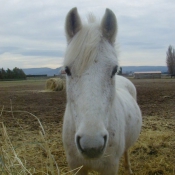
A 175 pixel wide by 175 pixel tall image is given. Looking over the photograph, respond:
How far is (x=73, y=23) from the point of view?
115 inches

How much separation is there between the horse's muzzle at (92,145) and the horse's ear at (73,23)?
1.34m

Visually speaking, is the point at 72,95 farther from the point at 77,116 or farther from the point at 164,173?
the point at 164,173

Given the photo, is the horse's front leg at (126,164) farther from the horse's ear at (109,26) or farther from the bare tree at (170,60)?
the bare tree at (170,60)

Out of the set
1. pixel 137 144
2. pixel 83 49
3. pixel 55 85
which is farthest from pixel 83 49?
pixel 55 85

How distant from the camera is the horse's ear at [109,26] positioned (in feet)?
9.43

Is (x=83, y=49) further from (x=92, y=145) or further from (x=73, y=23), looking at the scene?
(x=92, y=145)

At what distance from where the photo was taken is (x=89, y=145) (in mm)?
2127

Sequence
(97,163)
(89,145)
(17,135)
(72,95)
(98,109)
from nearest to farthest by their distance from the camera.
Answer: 1. (89,145)
2. (98,109)
3. (72,95)
4. (97,163)
5. (17,135)

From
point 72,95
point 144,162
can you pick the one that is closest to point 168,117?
point 144,162

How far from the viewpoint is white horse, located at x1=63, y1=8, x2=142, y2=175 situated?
2209mm

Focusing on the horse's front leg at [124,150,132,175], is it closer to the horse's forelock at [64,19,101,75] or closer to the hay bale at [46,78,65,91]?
the horse's forelock at [64,19,101,75]

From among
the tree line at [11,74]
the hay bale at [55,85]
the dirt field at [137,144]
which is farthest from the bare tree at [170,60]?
the dirt field at [137,144]

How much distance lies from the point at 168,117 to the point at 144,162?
3.79 m

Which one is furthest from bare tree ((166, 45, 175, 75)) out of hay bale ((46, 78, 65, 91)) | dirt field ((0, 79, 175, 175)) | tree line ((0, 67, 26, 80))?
dirt field ((0, 79, 175, 175))
